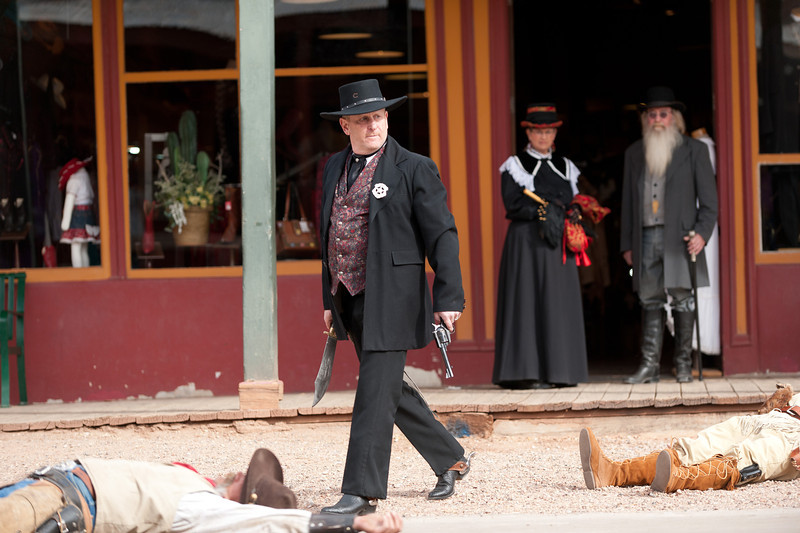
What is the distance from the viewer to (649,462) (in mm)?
5586

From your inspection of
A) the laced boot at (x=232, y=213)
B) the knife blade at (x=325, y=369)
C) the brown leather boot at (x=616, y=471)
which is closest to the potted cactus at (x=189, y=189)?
the laced boot at (x=232, y=213)

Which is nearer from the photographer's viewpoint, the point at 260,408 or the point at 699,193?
the point at 260,408

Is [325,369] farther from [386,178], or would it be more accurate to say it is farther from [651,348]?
[651,348]

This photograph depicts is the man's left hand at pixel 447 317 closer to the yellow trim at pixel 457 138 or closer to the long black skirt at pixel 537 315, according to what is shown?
the long black skirt at pixel 537 315

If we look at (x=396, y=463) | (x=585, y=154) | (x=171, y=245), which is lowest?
(x=396, y=463)

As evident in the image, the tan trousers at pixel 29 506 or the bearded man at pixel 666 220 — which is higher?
the bearded man at pixel 666 220

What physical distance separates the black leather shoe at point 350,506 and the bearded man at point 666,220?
377 cm

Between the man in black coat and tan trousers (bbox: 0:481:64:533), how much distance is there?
134 centimetres

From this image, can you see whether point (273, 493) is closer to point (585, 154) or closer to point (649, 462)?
point (649, 462)

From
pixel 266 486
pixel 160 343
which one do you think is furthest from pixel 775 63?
pixel 266 486

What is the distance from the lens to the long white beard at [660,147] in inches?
327

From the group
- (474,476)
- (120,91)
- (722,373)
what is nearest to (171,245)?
(120,91)

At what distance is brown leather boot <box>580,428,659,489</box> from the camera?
18.2 feet

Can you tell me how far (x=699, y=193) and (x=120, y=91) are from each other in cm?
455
